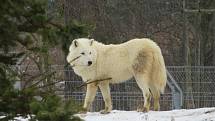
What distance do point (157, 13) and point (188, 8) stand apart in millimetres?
934

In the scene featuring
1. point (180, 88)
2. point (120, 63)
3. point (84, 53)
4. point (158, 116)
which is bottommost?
point (158, 116)

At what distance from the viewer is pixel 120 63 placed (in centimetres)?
975

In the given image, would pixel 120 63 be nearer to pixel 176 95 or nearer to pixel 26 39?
pixel 176 95

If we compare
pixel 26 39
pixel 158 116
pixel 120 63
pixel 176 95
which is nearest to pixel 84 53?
pixel 120 63

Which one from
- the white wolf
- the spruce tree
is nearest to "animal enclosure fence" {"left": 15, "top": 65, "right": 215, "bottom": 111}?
the white wolf

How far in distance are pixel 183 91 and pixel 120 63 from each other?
9.42 ft

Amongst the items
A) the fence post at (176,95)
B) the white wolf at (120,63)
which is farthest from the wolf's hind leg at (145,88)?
the fence post at (176,95)

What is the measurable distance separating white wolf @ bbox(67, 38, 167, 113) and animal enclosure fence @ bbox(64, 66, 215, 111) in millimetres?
2345

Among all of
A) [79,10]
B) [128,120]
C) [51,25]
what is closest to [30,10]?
[51,25]

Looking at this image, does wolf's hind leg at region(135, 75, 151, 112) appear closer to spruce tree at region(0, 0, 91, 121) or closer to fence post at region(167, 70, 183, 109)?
Result: fence post at region(167, 70, 183, 109)

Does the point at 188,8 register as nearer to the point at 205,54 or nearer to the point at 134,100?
the point at 205,54

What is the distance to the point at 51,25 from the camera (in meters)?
3.37

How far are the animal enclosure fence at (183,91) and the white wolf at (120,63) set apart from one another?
92.3 inches

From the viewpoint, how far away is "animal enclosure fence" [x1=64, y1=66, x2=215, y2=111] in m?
12.3
